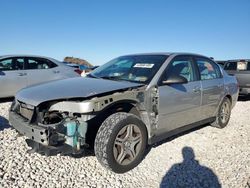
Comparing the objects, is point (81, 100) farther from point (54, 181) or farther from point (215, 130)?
point (215, 130)

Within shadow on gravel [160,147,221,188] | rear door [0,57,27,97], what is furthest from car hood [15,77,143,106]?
rear door [0,57,27,97]

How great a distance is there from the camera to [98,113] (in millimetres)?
3359

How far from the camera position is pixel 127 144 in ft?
11.6

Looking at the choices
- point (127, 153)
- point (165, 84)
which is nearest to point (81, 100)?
point (127, 153)

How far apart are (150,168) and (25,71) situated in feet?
18.9

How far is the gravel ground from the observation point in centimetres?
325

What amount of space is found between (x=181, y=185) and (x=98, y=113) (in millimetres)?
1358

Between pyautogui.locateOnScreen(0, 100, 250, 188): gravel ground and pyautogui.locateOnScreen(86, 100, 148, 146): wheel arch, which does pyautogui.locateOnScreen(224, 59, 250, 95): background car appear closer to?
pyautogui.locateOnScreen(0, 100, 250, 188): gravel ground

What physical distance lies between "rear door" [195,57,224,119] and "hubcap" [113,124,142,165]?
1846 millimetres

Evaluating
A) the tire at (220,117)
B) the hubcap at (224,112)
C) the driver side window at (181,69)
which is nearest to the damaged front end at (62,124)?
the driver side window at (181,69)

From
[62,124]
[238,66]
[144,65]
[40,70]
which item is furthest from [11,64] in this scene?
[238,66]

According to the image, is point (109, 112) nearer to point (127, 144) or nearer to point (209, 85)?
point (127, 144)

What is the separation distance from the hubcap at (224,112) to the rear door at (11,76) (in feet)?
18.3

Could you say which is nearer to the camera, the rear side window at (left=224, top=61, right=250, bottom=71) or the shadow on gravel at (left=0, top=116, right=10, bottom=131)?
the shadow on gravel at (left=0, top=116, right=10, bottom=131)
